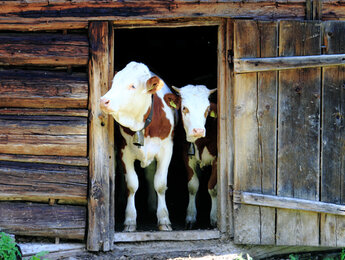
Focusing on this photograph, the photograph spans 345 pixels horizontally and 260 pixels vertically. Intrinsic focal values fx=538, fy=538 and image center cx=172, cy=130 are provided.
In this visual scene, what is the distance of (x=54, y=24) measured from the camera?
5918mm

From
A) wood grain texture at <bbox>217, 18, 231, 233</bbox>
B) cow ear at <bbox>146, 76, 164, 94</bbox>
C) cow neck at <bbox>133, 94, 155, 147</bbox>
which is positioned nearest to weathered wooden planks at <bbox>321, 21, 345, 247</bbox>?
wood grain texture at <bbox>217, 18, 231, 233</bbox>

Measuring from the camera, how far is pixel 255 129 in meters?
5.90

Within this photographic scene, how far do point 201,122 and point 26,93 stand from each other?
1961 mm

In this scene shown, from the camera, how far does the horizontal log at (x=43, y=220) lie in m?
5.91

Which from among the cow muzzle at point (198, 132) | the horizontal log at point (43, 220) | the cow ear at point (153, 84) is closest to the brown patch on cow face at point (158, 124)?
the cow ear at point (153, 84)

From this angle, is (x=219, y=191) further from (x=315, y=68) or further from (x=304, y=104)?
(x=315, y=68)

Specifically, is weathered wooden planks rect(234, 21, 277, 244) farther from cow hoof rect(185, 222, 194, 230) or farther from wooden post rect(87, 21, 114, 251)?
wooden post rect(87, 21, 114, 251)

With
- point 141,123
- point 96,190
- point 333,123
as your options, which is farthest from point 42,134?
point 333,123

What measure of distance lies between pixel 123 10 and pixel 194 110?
136 centimetres

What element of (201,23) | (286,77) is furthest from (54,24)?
(286,77)

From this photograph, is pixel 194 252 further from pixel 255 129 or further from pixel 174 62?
pixel 174 62

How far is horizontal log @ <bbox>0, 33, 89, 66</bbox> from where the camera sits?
592cm

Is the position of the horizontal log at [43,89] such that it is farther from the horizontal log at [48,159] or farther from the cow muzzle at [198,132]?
the cow muzzle at [198,132]

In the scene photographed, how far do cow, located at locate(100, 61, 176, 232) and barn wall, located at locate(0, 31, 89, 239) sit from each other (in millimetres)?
484
